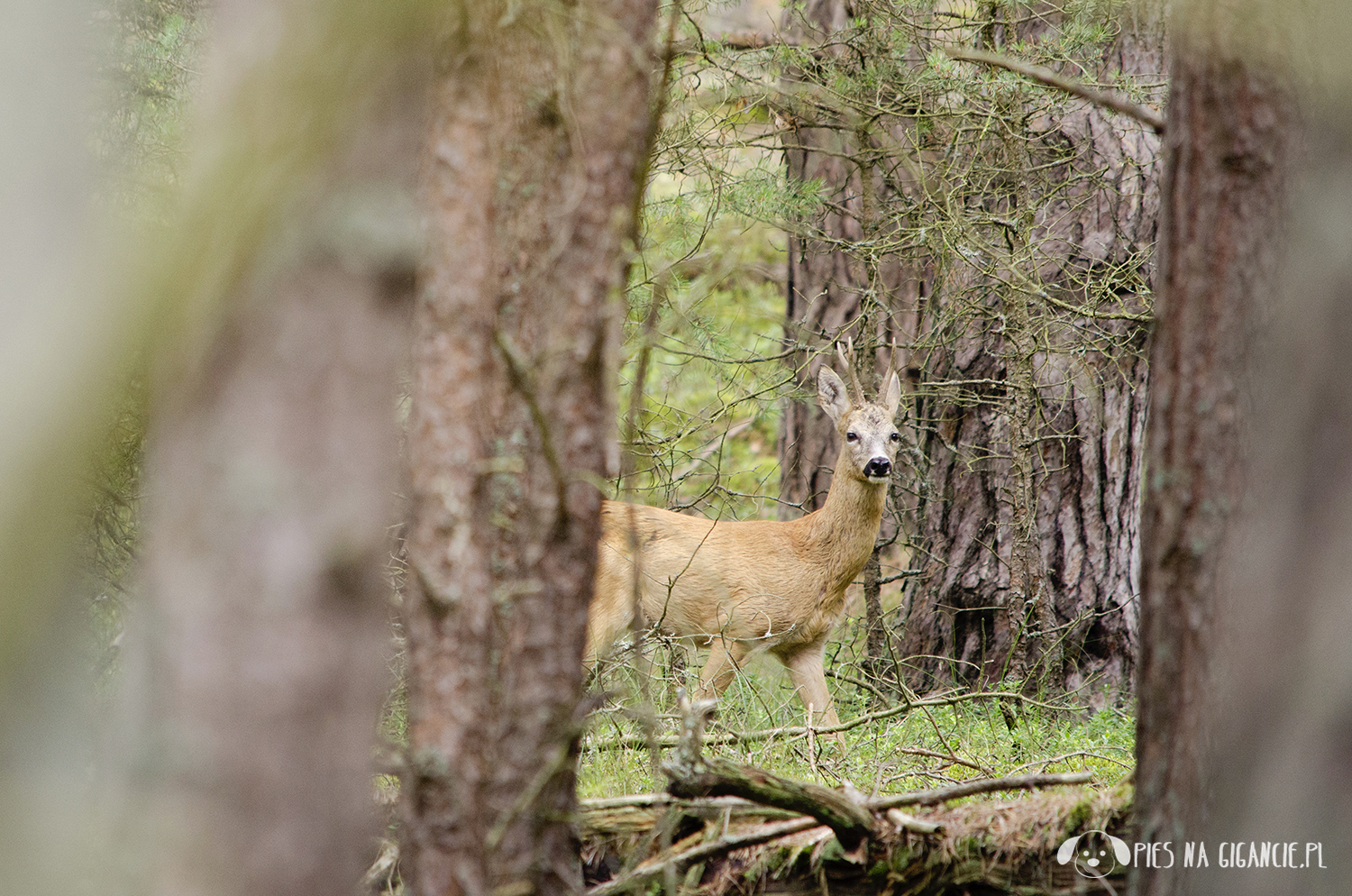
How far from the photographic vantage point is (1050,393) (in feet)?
22.6

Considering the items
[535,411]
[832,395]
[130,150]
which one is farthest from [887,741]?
[130,150]

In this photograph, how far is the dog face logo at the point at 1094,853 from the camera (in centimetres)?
319

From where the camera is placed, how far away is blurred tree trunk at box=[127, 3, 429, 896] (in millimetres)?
2189

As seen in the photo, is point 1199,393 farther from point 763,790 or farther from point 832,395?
point 832,395

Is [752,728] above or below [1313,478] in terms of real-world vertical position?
below

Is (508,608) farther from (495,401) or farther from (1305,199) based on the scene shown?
(1305,199)

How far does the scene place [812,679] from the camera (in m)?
6.94

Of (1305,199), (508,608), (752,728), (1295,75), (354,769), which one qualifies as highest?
(1295,75)

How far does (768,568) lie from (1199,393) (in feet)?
16.0

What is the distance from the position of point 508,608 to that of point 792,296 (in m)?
6.73

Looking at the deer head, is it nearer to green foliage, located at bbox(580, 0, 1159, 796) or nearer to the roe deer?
the roe deer

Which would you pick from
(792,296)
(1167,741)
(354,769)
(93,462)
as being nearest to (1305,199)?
(1167,741)

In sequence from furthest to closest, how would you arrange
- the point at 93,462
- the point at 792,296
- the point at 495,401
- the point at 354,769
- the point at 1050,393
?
the point at 792,296 → the point at 1050,393 → the point at 93,462 → the point at 495,401 → the point at 354,769

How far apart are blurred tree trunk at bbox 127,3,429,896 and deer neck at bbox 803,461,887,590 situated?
17.2 feet
